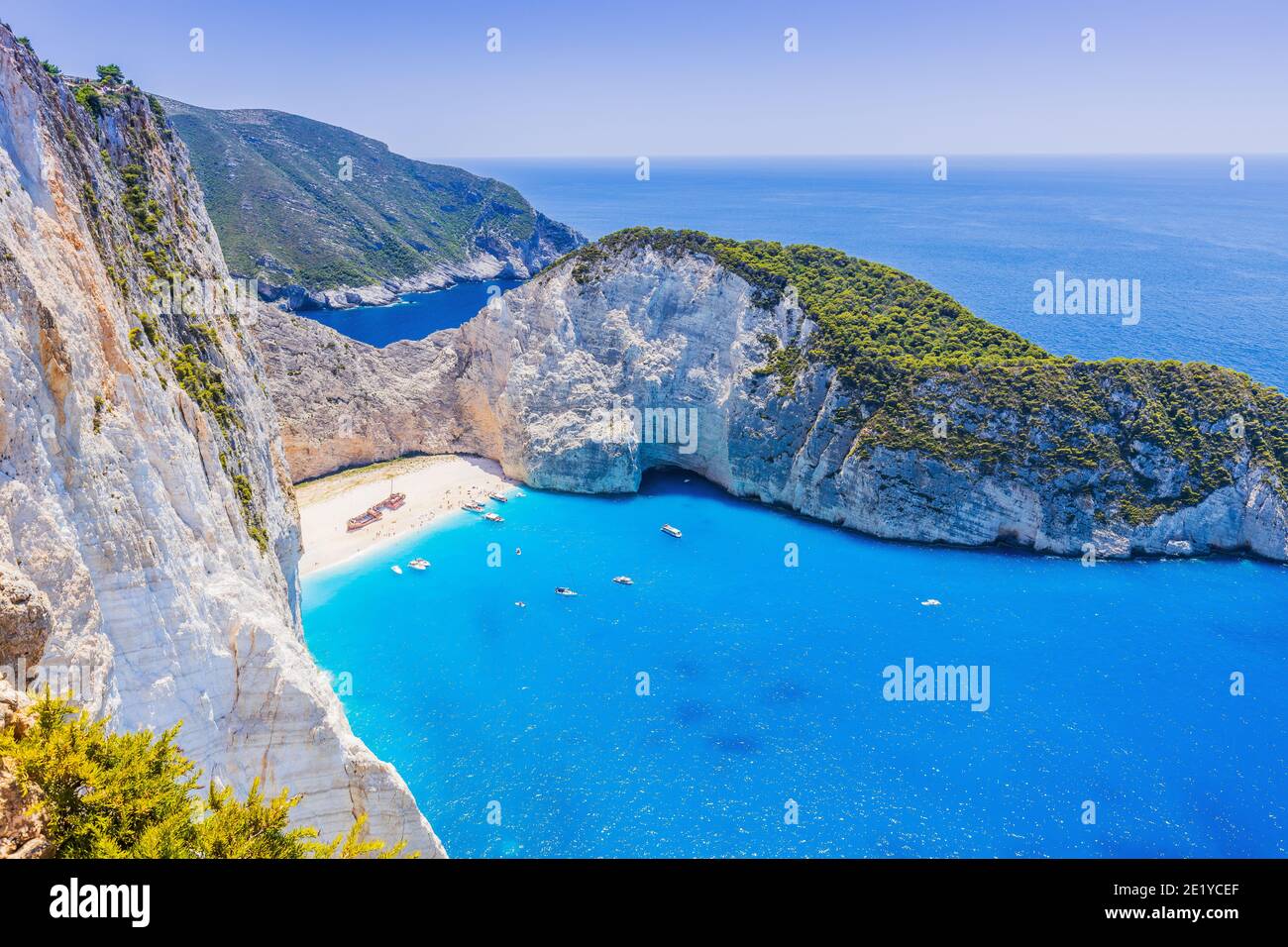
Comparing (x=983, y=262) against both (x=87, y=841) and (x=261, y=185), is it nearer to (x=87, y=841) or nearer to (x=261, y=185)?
(x=261, y=185)

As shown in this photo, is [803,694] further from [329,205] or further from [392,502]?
[329,205]

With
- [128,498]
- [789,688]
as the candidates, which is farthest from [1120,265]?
[128,498]

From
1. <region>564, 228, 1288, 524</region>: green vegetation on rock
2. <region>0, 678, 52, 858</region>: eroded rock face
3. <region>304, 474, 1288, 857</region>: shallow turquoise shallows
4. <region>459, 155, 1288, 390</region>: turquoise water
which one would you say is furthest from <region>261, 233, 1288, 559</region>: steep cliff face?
<region>0, 678, 52, 858</region>: eroded rock face

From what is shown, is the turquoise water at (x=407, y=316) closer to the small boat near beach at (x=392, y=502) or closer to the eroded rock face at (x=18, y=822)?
the small boat near beach at (x=392, y=502)

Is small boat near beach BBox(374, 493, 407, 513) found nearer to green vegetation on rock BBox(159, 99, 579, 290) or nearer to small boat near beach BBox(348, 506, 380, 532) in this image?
small boat near beach BBox(348, 506, 380, 532)

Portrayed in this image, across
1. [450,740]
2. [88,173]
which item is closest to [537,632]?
[450,740]
